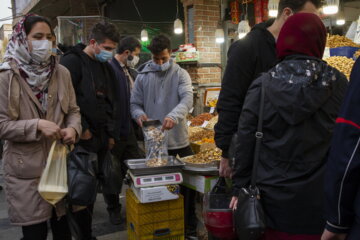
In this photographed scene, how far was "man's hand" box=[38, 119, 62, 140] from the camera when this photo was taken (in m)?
2.38

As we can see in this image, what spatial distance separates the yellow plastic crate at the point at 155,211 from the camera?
3078mm

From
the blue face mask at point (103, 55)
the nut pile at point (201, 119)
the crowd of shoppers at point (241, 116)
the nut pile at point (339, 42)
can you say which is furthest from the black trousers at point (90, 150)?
the nut pile at point (339, 42)

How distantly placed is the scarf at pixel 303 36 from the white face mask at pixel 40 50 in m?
1.69

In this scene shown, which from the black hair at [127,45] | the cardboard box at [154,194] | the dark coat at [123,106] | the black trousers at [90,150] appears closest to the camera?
the cardboard box at [154,194]

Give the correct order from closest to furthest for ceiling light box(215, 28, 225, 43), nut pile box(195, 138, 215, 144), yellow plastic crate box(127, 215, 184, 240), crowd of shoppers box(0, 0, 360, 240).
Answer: crowd of shoppers box(0, 0, 360, 240) < yellow plastic crate box(127, 215, 184, 240) < nut pile box(195, 138, 215, 144) < ceiling light box(215, 28, 225, 43)

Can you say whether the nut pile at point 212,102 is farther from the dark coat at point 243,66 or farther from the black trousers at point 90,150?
the dark coat at point 243,66

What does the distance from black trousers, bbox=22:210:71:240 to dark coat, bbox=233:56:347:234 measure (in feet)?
5.46

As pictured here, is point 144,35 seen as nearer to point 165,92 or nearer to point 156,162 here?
point 165,92

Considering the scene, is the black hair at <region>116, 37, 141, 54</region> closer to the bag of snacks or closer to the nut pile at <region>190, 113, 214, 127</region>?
the bag of snacks

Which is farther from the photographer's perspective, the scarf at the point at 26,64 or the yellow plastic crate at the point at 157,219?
the yellow plastic crate at the point at 157,219

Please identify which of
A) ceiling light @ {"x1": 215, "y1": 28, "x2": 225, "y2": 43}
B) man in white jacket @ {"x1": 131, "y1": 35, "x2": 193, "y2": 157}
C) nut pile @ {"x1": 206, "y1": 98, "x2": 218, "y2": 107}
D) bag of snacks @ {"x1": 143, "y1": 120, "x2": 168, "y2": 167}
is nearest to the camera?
bag of snacks @ {"x1": 143, "y1": 120, "x2": 168, "y2": 167}

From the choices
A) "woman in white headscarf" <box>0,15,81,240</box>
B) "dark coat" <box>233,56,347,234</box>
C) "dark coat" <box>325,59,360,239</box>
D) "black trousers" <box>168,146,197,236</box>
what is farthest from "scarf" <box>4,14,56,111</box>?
"dark coat" <box>325,59,360,239</box>

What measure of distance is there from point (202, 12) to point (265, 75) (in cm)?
587

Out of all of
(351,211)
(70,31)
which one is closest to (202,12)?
(70,31)
